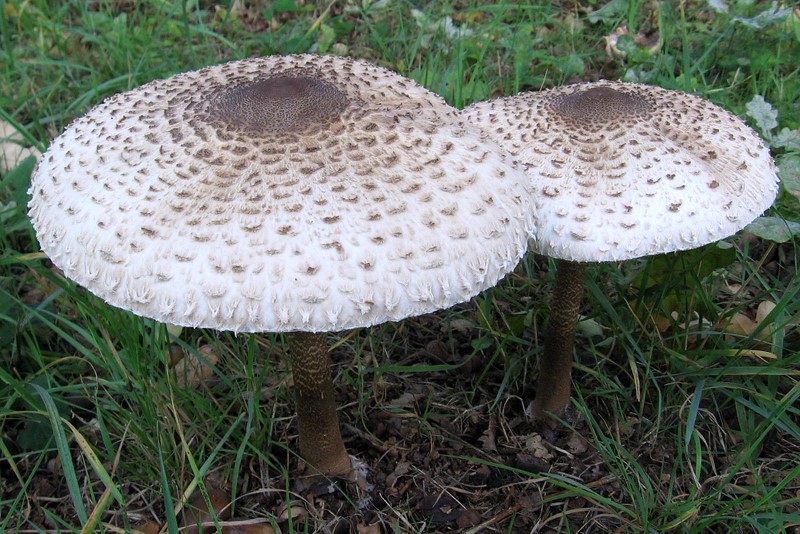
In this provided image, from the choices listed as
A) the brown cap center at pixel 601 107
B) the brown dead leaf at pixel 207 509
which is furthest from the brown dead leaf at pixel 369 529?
the brown cap center at pixel 601 107

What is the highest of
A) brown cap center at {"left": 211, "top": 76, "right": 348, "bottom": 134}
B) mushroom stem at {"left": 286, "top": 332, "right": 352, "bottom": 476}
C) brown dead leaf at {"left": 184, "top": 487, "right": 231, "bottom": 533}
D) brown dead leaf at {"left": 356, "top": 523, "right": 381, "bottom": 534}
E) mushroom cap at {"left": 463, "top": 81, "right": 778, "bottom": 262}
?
brown cap center at {"left": 211, "top": 76, "right": 348, "bottom": 134}

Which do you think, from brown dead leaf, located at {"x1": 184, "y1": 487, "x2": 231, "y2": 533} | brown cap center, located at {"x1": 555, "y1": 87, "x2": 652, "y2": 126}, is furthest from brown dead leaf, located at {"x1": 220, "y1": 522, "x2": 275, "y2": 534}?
brown cap center, located at {"x1": 555, "y1": 87, "x2": 652, "y2": 126}

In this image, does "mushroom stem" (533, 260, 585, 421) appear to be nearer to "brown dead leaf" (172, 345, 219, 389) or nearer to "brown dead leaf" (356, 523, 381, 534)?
"brown dead leaf" (356, 523, 381, 534)

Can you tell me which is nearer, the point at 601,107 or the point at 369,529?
the point at 601,107

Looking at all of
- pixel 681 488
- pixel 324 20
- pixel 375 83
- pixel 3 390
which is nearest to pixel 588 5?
pixel 324 20

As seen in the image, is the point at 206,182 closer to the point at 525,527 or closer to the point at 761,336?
the point at 525,527

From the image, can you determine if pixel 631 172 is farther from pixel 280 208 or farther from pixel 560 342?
pixel 280 208

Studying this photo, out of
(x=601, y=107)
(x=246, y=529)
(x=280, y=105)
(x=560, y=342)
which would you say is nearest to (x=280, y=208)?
(x=280, y=105)
